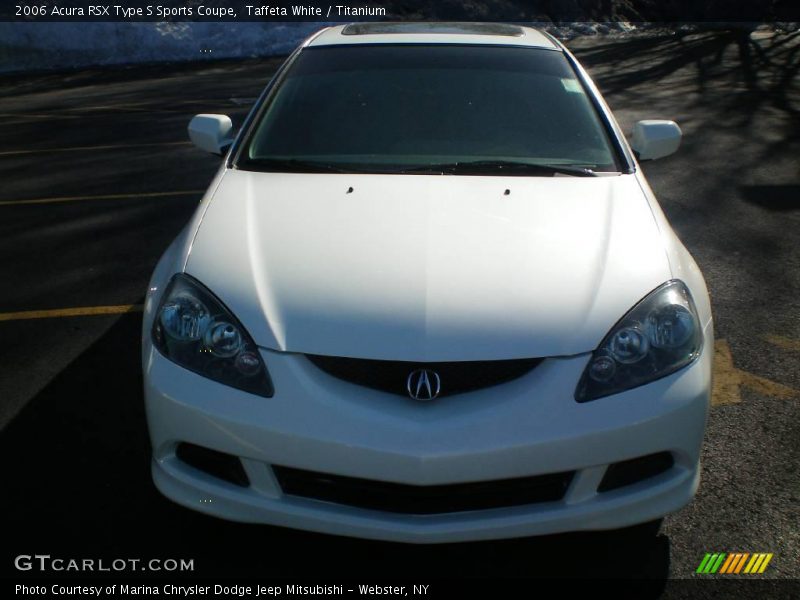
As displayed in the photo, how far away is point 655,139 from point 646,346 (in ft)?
5.93

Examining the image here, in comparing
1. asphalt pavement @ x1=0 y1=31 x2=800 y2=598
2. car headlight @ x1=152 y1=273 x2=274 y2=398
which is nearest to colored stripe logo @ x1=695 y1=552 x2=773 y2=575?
asphalt pavement @ x1=0 y1=31 x2=800 y2=598

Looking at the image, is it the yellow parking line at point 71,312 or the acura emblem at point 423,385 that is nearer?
the acura emblem at point 423,385

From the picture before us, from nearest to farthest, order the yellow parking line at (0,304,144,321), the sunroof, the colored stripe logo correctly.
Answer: the colored stripe logo
the sunroof
the yellow parking line at (0,304,144,321)

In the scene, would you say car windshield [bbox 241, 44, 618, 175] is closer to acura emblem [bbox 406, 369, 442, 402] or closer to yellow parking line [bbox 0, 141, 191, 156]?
acura emblem [bbox 406, 369, 442, 402]

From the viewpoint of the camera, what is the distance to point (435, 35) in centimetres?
472

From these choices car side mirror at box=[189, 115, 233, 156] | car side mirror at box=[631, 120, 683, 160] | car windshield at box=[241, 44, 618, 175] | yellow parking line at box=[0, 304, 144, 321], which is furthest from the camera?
yellow parking line at box=[0, 304, 144, 321]

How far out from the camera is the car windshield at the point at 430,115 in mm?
3883

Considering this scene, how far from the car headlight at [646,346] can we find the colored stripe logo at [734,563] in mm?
652

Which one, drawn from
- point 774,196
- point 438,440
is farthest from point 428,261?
point 774,196

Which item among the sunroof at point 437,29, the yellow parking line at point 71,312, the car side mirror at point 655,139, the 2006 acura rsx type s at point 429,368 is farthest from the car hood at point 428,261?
the yellow parking line at point 71,312

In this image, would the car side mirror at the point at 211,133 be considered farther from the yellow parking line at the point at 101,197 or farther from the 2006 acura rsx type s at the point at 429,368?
the yellow parking line at the point at 101,197

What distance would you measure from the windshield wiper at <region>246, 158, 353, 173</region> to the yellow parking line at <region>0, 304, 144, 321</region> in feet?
5.06

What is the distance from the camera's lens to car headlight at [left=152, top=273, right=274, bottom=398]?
9.04 feet

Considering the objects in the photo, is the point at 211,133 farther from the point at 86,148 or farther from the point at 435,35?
the point at 86,148
